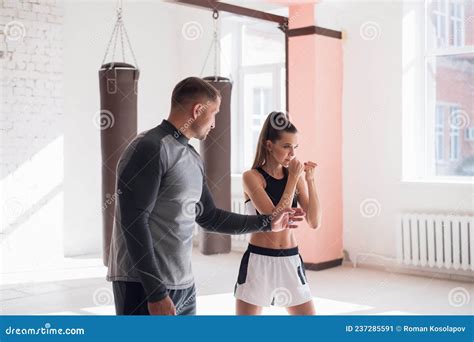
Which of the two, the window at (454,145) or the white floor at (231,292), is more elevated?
the window at (454,145)

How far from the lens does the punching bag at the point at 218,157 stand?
4160 millimetres

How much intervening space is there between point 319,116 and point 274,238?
10.0 feet

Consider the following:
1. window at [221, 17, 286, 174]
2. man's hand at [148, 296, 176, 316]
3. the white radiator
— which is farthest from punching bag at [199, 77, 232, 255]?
window at [221, 17, 286, 174]

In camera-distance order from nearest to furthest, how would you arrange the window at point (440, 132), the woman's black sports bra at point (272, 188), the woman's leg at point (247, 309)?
the woman's leg at point (247, 309)
the woman's black sports bra at point (272, 188)
the window at point (440, 132)

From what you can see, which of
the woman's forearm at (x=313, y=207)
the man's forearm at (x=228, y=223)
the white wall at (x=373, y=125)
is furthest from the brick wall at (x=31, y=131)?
the man's forearm at (x=228, y=223)

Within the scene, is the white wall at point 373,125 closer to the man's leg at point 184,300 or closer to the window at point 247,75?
the window at point 247,75

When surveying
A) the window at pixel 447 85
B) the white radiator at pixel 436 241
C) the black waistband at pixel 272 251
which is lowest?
the white radiator at pixel 436 241

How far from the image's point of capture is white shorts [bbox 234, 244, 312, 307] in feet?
8.04

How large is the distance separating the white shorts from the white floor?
168 cm

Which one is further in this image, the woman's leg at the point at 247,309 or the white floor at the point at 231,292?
the white floor at the point at 231,292

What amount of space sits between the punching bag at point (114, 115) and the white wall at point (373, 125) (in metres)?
2.25

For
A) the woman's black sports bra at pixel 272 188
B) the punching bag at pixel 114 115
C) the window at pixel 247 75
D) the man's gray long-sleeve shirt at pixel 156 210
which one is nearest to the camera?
the man's gray long-sleeve shirt at pixel 156 210

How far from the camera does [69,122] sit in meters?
6.25

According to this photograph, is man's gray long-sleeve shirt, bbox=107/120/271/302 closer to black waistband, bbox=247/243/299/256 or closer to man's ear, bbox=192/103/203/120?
man's ear, bbox=192/103/203/120
